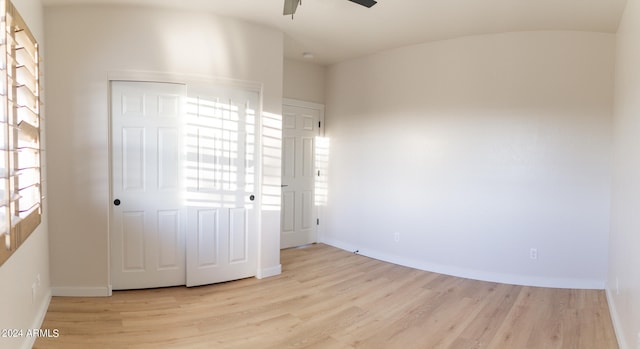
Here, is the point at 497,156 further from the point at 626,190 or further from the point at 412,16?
the point at 412,16

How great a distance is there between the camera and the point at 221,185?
350cm

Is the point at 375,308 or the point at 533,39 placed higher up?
the point at 533,39

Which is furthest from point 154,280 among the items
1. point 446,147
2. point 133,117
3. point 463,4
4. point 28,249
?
point 463,4

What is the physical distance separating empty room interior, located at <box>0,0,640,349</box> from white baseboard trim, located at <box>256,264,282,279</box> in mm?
16

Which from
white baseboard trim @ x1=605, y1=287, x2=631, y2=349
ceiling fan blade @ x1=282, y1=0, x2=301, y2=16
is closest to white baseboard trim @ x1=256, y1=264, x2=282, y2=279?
ceiling fan blade @ x1=282, y1=0, x2=301, y2=16

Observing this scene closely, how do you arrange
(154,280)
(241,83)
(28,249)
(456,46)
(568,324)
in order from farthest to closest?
1. (456,46)
2. (241,83)
3. (154,280)
4. (568,324)
5. (28,249)

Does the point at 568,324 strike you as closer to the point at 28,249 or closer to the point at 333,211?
the point at 333,211

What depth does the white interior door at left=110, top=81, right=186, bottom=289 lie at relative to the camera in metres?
3.19

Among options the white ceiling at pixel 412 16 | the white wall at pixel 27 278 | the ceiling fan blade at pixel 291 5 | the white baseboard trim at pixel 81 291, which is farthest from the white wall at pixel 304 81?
the white baseboard trim at pixel 81 291

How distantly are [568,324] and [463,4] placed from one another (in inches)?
111

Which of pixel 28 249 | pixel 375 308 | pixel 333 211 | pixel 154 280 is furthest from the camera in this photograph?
pixel 333 211

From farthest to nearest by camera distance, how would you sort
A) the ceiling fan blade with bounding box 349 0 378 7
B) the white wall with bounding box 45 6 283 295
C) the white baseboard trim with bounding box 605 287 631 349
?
the white wall with bounding box 45 6 283 295, the ceiling fan blade with bounding box 349 0 378 7, the white baseboard trim with bounding box 605 287 631 349

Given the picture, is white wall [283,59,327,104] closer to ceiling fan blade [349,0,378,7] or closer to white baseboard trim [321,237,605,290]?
ceiling fan blade [349,0,378,7]

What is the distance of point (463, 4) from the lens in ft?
10.1
